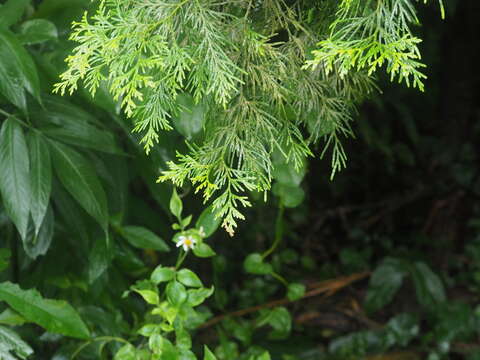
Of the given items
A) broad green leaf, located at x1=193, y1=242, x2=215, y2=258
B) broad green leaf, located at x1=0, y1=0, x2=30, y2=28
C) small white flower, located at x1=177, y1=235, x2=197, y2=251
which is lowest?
broad green leaf, located at x1=193, y1=242, x2=215, y2=258

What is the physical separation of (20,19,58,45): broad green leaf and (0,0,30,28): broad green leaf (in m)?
0.04

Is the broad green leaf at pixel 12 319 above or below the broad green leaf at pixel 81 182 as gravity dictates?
below

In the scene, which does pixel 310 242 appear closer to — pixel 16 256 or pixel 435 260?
pixel 435 260

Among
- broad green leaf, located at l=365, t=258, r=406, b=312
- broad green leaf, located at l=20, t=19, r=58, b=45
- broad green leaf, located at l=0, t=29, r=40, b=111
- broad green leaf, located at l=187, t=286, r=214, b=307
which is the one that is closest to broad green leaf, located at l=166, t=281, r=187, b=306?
broad green leaf, located at l=187, t=286, r=214, b=307

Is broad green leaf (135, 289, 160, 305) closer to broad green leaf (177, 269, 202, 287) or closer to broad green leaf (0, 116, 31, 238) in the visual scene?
broad green leaf (177, 269, 202, 287)

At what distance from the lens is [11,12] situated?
4.39ft

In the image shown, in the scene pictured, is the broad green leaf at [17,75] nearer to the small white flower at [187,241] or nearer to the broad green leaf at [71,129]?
the broad green leaf at [71,129]

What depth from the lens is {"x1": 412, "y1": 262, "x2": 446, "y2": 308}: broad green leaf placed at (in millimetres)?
2648

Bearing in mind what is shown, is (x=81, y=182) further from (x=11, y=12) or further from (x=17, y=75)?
(x=11, y=12)

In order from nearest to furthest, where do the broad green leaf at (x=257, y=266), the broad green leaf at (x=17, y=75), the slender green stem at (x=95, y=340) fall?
the broad green leaf at (x=17, y=75) → the slender green stem at (x=95, y=340) → the broad green leaf at (x=257, y=266)

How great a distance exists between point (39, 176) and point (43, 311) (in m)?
0.27

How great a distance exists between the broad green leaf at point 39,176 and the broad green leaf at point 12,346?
0.21 m

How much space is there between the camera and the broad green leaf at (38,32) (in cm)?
135

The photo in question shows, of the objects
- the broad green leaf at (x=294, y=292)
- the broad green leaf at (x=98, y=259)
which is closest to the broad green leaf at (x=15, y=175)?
the broad green leaf at (x=98, y=259)
